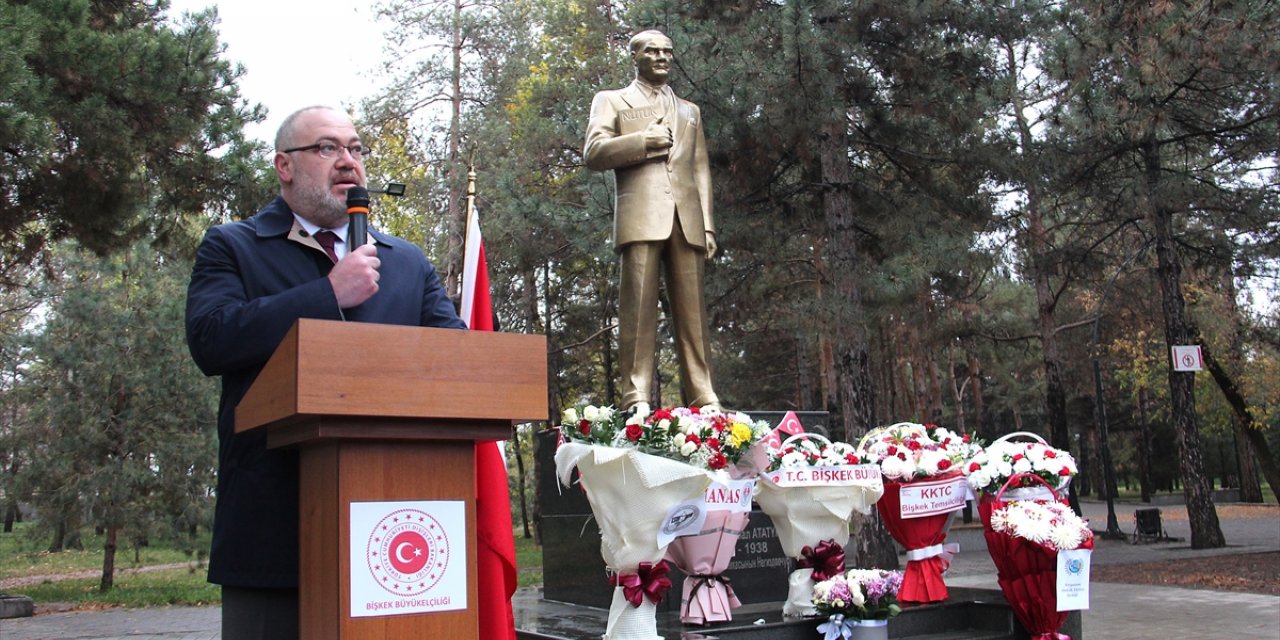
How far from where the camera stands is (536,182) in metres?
23.2

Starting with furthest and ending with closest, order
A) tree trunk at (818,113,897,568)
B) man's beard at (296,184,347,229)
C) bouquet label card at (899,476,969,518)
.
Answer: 1. tree trunk at (818,113,897,568)
2. bouquet label card at (899,476,969,518)
3. man's beard at (296,184,347,229)

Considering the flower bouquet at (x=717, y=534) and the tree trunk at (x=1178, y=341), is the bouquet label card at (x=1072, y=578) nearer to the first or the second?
the flower bouquet at (x=717, y=534)

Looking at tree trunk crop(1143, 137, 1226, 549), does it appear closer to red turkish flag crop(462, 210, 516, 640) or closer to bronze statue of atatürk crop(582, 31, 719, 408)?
bronze statue of atatürk crop(582, 31, 719, 408)

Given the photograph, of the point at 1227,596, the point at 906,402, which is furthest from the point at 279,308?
the point at 906,402

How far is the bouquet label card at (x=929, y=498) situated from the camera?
6848 mm

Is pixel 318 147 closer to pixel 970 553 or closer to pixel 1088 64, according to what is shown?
pixel 1088 64

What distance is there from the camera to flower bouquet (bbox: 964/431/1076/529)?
262 inches

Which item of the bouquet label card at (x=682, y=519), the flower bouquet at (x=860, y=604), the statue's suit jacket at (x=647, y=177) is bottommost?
the flower bouquet at (x=860, y=604)

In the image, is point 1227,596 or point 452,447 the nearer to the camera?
point 452,447

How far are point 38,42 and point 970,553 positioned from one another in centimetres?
1698

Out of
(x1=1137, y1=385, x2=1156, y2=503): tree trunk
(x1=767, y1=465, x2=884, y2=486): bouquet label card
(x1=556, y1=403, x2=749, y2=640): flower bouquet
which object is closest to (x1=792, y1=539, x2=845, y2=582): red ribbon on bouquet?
(x1=767, y1=465, x2=884, y2=486): bouquet label card

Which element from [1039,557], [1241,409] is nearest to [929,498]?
[1039,557]

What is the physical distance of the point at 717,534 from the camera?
20.6 ft

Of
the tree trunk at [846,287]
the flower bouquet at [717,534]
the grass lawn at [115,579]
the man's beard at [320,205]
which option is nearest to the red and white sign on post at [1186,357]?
the tree trunk at [846,287]
